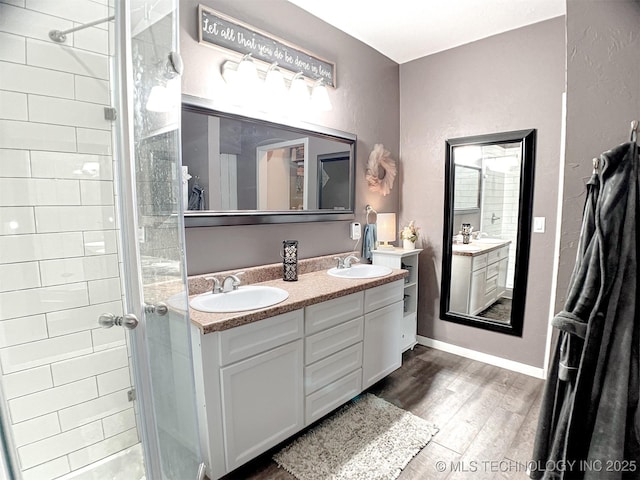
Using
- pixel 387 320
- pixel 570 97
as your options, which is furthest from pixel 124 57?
pixel 387 320

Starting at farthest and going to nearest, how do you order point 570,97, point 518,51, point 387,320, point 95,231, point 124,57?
1. point 518,51
2. point 387,320
3. point 95,231
4. point 570,97
5. point 124,57

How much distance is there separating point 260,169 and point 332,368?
4.15 feet

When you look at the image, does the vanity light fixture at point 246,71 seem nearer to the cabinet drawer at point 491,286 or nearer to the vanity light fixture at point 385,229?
the vanity light fixture at point 385,229

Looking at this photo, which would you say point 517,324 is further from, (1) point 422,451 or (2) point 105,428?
(2) point 105,428

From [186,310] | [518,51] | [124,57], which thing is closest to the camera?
[124,57]

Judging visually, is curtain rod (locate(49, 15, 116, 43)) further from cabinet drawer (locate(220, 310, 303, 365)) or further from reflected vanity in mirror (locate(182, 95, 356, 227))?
cabinet drawer (locate(220, 310, 303, 365))

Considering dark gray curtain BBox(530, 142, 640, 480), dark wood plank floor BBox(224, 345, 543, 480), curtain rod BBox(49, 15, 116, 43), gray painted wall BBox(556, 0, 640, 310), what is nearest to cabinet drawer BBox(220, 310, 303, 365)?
dark wood plank floor BBox(224, 345, 543, 480)

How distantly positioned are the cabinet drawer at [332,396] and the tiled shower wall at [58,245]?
0.85 metres

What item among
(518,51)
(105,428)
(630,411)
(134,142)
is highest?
(518,51)

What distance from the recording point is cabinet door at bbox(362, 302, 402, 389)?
209cm

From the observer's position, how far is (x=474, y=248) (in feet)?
8.95

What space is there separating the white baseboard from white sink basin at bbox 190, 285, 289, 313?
6.18 ft

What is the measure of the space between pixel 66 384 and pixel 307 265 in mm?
1419

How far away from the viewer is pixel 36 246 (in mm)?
1219
